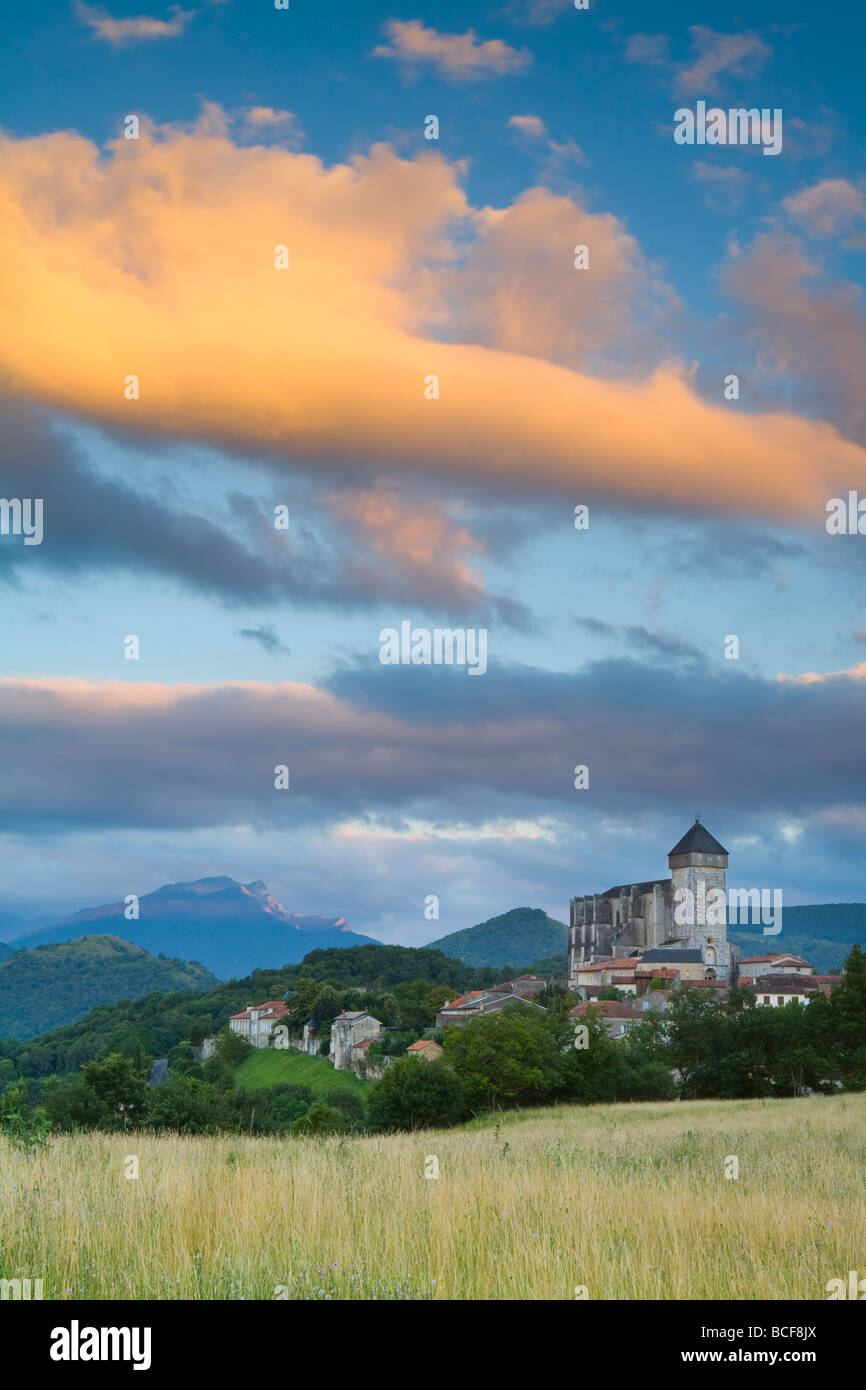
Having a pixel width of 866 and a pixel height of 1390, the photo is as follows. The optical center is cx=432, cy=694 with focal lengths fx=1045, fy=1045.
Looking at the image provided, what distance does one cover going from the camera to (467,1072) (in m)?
56.3

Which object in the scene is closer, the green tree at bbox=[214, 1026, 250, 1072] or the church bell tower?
the green tree at bbox=[214, 1026, 250, 1072]

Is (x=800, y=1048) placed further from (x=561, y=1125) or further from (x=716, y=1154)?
(x=716, y=1154)

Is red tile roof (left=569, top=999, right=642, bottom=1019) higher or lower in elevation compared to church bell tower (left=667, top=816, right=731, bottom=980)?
lower

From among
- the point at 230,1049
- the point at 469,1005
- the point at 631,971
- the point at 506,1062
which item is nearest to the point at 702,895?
the point at 631,971

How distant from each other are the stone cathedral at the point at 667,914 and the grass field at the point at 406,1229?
13408cm

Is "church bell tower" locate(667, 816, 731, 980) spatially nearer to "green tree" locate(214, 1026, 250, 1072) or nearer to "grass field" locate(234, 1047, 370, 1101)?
"grass field" locate(234, 1047, 370, 1101)

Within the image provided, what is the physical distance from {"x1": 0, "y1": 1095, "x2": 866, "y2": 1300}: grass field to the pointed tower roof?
5645 inches

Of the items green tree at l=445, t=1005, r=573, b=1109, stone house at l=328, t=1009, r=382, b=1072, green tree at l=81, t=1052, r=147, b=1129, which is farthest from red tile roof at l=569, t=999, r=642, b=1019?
green tree at l=81, t=1052, r=147, b=1129

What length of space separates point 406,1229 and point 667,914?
14757 cm

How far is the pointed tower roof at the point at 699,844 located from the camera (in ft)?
493

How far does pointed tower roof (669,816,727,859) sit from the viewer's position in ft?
493

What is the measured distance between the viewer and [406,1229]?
779 cm
